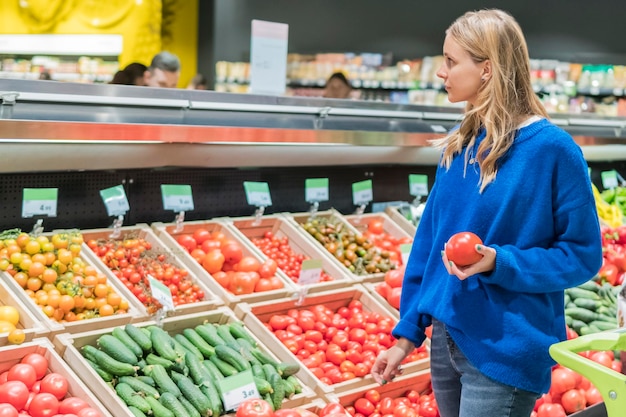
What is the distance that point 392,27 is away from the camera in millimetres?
13180

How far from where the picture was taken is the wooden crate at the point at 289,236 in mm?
4086

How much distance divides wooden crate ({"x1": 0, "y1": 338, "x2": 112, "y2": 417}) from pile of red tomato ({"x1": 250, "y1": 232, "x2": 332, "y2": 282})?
1507 mm

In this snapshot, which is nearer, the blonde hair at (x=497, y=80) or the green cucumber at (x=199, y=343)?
the blonde hair at (x=497, y=80)

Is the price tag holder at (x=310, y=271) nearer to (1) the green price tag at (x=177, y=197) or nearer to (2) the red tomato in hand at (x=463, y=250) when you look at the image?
(1) the green price tag at (x=177, y=197)

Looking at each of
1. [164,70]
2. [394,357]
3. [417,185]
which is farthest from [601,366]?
[164,70]

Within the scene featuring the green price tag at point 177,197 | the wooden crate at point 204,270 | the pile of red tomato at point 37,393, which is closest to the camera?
the pile of red tomato at point 37,393

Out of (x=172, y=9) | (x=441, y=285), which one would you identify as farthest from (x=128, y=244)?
(x=172, y=9)

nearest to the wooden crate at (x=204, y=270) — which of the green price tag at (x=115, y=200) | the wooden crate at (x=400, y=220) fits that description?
the green price tag at (x=115, y=200)

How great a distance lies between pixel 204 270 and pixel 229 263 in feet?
1.02

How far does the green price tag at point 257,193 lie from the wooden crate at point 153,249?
2.11 feet

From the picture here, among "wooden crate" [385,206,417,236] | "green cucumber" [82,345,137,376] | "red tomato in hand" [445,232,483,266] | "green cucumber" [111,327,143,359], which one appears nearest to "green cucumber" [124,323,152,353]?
"green cucumber" [111,327,143,359]

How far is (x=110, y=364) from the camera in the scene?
2.80 m

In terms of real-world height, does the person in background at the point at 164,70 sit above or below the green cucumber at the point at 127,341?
above

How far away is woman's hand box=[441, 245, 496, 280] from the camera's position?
1873 millimetres
